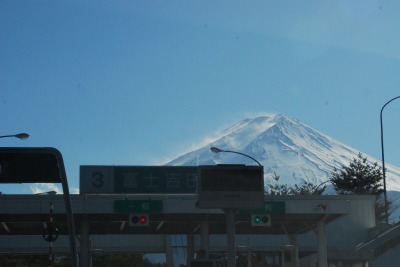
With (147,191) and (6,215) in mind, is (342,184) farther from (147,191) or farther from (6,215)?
(6,215)

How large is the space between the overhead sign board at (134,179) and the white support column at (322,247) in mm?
6368

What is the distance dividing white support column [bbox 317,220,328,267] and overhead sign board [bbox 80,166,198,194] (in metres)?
6.37

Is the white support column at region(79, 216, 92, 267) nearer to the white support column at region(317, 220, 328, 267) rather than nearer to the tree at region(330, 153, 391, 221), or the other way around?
the white support column at region(317, 220, 328, 267)

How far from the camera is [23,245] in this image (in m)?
52.3

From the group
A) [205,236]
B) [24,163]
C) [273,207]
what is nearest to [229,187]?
[24,163]

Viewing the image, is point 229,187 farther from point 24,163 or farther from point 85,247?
point 85,247

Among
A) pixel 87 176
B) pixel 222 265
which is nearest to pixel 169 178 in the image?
pixel 87 176

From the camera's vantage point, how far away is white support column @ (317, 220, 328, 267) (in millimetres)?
36844

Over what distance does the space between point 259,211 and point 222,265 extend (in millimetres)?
7821

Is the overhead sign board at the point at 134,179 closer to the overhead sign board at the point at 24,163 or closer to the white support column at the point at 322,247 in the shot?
the white support column at the point at 322,247

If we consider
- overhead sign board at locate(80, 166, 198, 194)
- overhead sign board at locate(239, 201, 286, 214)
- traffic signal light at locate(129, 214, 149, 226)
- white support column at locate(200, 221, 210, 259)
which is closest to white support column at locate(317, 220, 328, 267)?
overhead sign board at locate(239, 201, 286, 214)

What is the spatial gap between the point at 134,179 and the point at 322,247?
30.3 ft

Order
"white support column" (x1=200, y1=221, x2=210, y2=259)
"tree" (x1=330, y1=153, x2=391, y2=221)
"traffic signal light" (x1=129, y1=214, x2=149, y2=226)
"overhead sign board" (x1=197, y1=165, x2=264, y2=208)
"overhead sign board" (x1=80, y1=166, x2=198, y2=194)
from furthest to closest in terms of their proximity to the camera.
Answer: "tree" (x1=330, y1=153, x2=391, y2=221), "white support column" (x1=200, y1=221, x2=210, y2=259), "overhead sign board" (x1=80, y1=166, x2=198, y2=194), "traffic signal light" (x1=129, y1=214, x2=149, y2=226), "overhead sign board" (x1=197, y1=165, x2=264, y2=208)

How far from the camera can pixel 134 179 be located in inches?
1464
